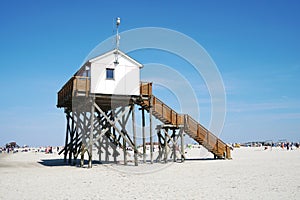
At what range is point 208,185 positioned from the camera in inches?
474

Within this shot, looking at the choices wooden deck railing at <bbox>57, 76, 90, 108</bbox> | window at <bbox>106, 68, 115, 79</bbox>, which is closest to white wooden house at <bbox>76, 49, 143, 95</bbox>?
window at <bbox>106, 68, 115, 79</bbox>

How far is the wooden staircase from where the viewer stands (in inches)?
879

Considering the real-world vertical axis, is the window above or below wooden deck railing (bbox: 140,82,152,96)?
above

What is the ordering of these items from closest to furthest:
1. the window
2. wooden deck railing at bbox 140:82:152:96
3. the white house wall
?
the white house wall, the window, wooden deck railing at bbox 140:82:152:96

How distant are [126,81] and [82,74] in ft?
10.5

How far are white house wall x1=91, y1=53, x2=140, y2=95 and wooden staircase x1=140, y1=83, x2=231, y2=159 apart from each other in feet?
3.58

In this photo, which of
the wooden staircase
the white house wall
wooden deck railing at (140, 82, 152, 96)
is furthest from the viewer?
the wooden staircase

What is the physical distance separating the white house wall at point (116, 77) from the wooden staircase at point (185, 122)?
1093 millimetres

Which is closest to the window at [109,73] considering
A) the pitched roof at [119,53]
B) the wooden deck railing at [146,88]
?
the pitched roof at [119,53]

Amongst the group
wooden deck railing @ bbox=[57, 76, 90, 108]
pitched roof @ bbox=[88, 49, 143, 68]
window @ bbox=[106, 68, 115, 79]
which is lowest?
wooden deck railing @ bbox=[57, 76, 90, 108]

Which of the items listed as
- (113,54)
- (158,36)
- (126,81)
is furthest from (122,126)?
(158,36)

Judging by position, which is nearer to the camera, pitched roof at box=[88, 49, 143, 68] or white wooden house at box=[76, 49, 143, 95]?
white wooden house at box=[76, 49, 143, 95]

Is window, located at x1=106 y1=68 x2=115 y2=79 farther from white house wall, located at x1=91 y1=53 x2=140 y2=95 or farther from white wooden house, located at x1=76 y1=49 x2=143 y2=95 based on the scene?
white house wall, located at x1=91 y1=53 x2=140 y2=95

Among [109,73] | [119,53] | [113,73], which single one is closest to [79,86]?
[109,73]
